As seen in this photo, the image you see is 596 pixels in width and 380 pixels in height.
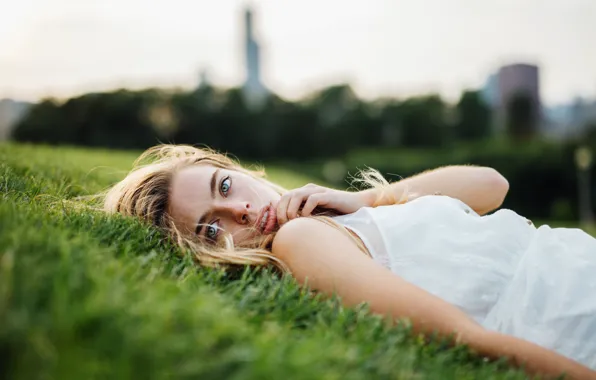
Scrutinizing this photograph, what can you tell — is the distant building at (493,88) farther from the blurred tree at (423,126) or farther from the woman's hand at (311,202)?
the woman's hand at (311,202)

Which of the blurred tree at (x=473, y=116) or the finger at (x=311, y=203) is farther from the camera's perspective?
the blurred tree at (x=473, y=116)

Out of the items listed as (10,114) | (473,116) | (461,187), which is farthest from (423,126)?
(461,187)

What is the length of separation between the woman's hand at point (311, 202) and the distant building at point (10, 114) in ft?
114

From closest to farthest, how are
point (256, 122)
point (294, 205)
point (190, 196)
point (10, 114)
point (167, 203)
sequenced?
point (294, 205) < point (190, 196) < point (167, 203) < point (10, 114) < point (256, 122)

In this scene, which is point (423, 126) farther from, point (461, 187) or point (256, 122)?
point (461, 187)

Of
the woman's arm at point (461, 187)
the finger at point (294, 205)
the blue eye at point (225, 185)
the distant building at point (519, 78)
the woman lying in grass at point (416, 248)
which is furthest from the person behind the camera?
the distant building at point (519, 78)

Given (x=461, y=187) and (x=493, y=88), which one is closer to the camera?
(x=461, y=187)

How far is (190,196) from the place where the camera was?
2596 millimetres

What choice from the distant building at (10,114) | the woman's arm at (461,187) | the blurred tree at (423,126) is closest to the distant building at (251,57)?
the blurred tree at (423,126)

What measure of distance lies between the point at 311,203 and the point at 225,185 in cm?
46

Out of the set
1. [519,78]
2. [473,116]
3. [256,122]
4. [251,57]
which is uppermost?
[251,57]

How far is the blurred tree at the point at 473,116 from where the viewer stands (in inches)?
2078

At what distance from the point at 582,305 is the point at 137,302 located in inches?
67.7

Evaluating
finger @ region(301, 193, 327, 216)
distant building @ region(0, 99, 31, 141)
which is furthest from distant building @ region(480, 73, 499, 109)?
finger @ region(301, 193, 327, 216)
